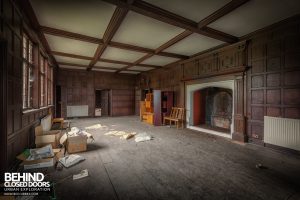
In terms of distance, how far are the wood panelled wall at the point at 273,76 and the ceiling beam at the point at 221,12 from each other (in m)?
1.80

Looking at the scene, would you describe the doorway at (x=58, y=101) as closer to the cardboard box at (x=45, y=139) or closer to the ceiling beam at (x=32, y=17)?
the ceiling beam at (x=32, y=17)

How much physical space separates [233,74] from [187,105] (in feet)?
8.83

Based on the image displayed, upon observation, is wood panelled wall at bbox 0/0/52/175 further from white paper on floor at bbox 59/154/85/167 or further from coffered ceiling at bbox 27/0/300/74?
white paper on floor at bbox 59/154/85/167

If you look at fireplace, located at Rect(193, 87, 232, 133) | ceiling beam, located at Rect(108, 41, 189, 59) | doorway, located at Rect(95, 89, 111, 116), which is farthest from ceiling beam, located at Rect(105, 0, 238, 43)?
doorway, located at Rect(95, 89, 111, 116)

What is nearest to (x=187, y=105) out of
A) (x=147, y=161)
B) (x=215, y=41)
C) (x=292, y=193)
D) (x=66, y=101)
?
(x=215, y=41)

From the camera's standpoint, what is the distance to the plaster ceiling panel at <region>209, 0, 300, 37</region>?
3020mm

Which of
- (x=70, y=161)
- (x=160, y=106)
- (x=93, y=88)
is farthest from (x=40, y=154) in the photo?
(x=93, y=88)

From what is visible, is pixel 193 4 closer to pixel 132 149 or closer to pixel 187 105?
pixel 132 149

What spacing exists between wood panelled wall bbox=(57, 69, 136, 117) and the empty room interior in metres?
4.22

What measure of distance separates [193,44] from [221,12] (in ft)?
6.78

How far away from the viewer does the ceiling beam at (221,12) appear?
293cm

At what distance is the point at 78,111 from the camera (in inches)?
404

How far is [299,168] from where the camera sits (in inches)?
A: 117

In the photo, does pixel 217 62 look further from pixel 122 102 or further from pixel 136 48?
pixel 122 102
